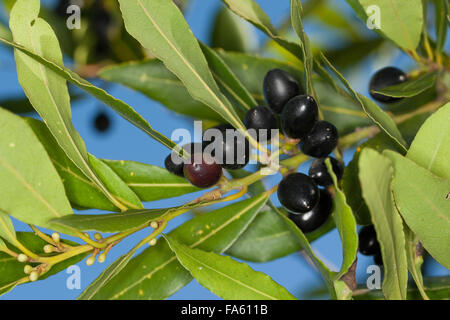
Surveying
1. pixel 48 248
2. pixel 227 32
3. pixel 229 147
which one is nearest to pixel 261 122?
pixel 229 147

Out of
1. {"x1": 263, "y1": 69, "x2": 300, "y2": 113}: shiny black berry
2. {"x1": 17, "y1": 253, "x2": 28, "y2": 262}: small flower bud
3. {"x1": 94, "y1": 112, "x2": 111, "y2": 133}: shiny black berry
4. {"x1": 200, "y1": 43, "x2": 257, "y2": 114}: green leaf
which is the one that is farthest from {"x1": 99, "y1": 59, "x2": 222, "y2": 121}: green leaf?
{"x1": 94, "y1": 112, "x2": 111, "y2": 133}: shiny black berry

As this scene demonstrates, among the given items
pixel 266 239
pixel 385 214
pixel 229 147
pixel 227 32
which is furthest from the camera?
pixel 227 32

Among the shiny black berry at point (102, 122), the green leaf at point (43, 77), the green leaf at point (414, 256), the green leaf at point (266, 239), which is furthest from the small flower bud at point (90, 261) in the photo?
the shiny black berry at point (102, 122)

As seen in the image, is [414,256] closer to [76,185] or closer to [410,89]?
[410,89]

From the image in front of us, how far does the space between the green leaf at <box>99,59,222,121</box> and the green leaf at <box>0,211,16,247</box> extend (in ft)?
Result: 1.62

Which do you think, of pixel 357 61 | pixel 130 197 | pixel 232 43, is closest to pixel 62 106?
pixel 130 197

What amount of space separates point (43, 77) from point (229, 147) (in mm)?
301

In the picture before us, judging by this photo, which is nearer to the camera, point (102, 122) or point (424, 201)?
point (424, 201)

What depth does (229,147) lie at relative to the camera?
3.04ft

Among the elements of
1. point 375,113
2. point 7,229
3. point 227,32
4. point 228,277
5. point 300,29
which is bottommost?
point 228,277

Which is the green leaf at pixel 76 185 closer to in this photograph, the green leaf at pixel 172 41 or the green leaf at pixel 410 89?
the green leaf at pixel 172 41

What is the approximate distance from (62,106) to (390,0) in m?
0.58

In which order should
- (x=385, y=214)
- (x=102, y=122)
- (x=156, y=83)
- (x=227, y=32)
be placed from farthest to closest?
(x=102, y=122) → (x=227, y=32) → (x=156, y=83) → (x=385, y=214)

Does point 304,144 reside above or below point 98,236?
above
